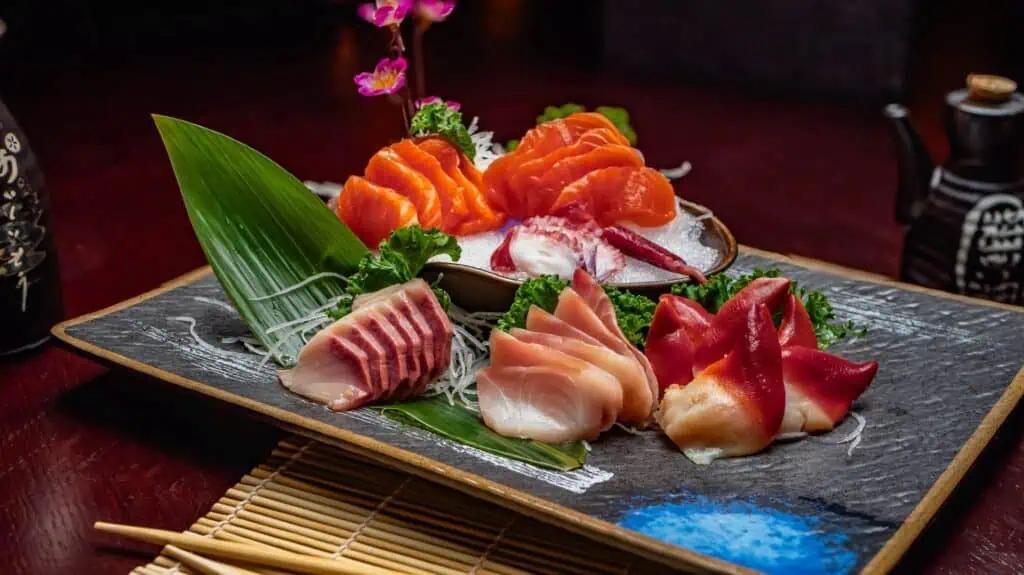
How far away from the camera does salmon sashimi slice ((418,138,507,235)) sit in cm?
243

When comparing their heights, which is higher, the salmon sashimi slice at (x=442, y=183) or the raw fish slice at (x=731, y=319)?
the salmon sashimi slice at (x=442, y=183)

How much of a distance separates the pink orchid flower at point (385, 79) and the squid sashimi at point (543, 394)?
2.43 feet

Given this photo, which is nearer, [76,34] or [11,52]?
[11,52]

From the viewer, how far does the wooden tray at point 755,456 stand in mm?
1560

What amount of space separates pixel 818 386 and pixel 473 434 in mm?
594

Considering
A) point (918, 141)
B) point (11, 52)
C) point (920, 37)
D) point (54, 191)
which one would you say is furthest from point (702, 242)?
point (11, 52)

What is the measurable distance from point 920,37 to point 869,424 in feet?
12.2

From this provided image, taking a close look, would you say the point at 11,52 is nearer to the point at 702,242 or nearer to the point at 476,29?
the point at 476,29

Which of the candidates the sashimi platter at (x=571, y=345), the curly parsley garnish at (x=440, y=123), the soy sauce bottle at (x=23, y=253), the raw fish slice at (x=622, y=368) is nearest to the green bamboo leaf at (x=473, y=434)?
the sashimi platter at (x=571, y=345)

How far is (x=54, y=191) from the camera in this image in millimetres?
3613

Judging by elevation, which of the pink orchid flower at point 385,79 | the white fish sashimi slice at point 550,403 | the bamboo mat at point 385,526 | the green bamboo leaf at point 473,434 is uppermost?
the pink orchid flower at point 385,79

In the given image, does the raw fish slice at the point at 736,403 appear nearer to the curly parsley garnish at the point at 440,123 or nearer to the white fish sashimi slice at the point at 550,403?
the white fish sashimi slice at the point at 550,403

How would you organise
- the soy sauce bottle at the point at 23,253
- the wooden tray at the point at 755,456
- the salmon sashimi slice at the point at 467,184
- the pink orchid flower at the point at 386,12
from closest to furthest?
the wooden tray at the point at 755,456 < the soy sauce bottle at the point at 23,253 < the pink orchid flower at the point at 386,12 < the salmon sashimi slice at the point at 467,184

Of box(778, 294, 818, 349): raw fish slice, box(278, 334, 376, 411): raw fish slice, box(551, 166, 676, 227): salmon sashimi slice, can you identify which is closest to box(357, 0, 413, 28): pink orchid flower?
box(551, 166, 676, 227): salmon sashimi slice
